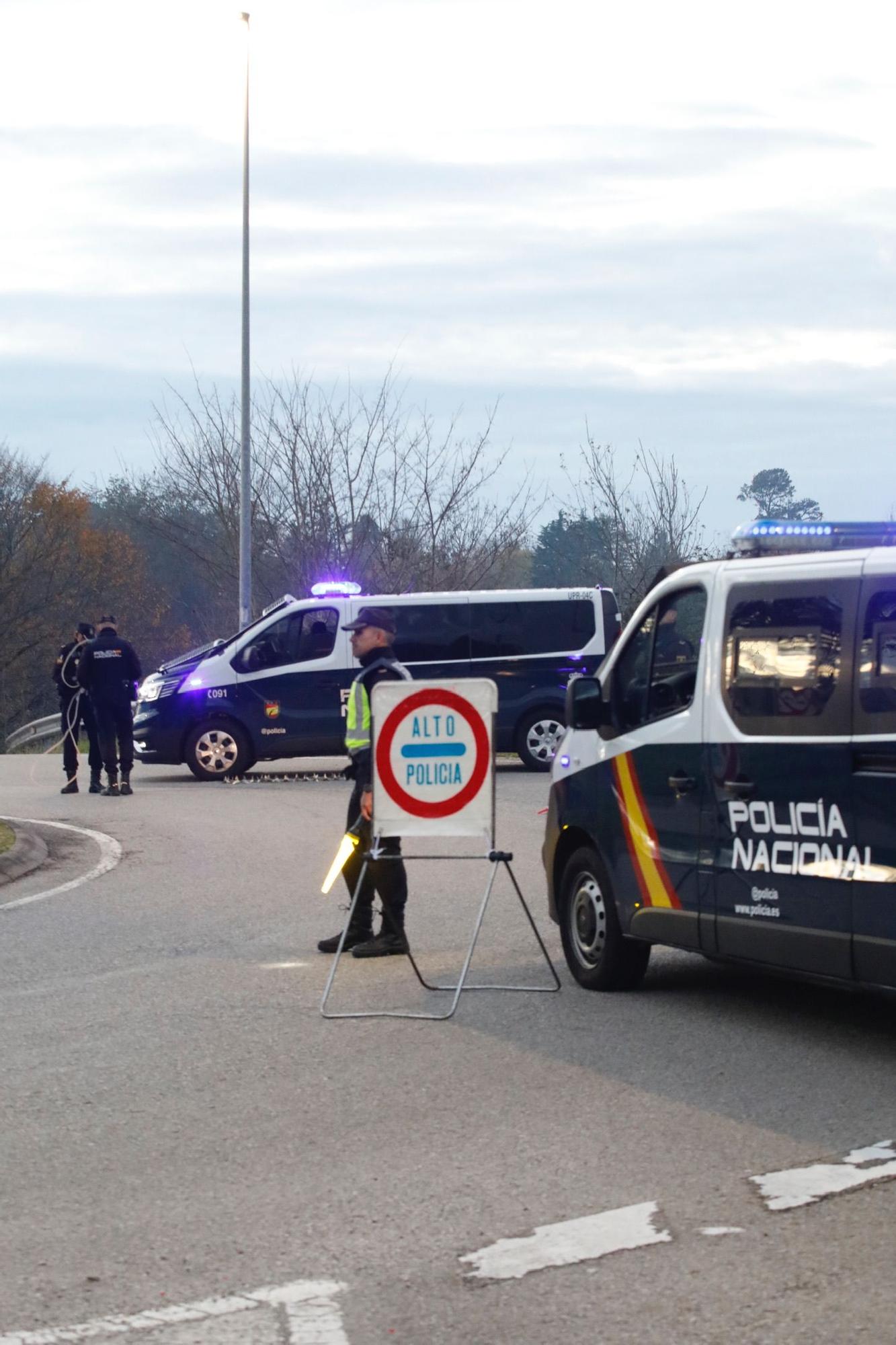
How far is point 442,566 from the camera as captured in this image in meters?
37.2

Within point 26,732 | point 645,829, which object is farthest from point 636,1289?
point 26,732

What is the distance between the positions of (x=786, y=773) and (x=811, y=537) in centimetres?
104

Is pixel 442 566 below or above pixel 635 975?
above

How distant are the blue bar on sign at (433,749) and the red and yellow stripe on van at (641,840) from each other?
809 mm

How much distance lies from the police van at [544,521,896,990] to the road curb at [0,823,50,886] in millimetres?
6072

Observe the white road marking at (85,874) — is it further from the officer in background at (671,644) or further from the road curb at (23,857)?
the officer in background at (671,644)

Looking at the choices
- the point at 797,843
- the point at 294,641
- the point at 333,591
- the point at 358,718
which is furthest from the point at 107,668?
the point at 797,843

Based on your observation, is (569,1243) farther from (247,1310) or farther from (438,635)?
(438,635)

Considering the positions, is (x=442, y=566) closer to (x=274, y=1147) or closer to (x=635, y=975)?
(x=635, y=975)

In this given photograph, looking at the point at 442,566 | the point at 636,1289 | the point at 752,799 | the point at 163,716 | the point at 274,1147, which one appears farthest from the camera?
the point at 442,566

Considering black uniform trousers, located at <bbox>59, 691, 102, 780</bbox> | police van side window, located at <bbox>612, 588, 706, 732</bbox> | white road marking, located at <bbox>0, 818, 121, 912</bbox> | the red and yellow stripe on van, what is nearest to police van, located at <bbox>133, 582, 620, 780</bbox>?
black uniform trousers, located at <bbox>59, 691, 102, 780</bbox>

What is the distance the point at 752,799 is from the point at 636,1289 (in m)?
3.02

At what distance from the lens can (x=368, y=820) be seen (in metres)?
8.89

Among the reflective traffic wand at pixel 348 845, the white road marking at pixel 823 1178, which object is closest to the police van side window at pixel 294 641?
the reflective traffic wand at pixel 348 845
